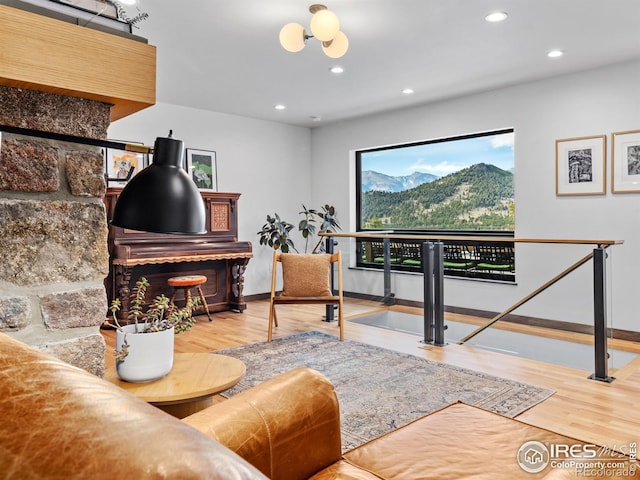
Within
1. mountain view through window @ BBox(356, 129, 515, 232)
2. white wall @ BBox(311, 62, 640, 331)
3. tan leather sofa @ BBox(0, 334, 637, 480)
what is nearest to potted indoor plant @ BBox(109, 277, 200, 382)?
tan leather sofa @ BBox(0, 334, 637, 480)

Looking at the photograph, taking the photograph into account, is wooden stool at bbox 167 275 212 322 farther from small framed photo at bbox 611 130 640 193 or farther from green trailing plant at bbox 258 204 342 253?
small framed photo at bbox 611 130 640 193

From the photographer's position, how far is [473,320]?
13.4 ft

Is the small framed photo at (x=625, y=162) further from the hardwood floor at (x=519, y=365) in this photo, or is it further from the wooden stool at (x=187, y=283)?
the wooden stool at (x=187, y=283)

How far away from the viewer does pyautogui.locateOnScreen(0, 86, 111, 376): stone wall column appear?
2.76 feet

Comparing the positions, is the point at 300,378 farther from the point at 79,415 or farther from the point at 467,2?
the point at 467,2

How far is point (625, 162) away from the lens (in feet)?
14.3

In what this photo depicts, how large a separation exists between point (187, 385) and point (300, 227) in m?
4.94

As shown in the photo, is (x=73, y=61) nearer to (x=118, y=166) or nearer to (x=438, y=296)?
(x=438, y=296)

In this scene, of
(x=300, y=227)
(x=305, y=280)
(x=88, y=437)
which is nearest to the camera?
(x=88, y=437)

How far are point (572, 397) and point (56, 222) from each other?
3095 millimetres

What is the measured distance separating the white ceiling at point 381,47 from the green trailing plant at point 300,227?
5.39 feet

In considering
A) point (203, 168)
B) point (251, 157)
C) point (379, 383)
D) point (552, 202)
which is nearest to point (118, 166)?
point (203, 168)

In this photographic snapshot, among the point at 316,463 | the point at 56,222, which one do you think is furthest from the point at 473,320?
the point at 56,222

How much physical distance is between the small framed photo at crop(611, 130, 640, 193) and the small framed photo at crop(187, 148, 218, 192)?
4.48 metres
